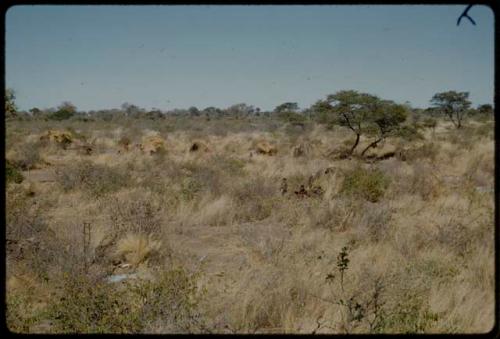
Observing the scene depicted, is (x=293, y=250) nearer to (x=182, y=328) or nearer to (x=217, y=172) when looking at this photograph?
Answer: (x=182, y=328)

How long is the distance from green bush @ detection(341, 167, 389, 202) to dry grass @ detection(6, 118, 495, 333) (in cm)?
3

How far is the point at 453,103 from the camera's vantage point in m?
39.7

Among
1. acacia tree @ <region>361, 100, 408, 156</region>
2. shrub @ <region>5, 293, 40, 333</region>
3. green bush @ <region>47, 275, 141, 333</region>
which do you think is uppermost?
acacia tree @ <region>361, 100, 408, 156</region>

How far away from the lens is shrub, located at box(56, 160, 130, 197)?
10141mm

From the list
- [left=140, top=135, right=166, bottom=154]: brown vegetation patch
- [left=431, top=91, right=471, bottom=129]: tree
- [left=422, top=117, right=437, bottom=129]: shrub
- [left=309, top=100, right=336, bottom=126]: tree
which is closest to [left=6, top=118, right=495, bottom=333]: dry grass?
[left=140, top=135, right=166, bottom=154]: brown vegetation patch

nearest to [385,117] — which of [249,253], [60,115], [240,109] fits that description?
[249,253]

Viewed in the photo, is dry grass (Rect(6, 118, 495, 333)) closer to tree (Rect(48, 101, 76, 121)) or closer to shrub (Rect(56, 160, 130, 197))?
shrub (Rect(56, 160, 130, 197))

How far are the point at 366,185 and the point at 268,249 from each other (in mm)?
4022

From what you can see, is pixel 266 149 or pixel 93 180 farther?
pixel 266 149

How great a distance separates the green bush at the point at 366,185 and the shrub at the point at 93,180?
492cm

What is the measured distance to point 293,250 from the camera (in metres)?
6.01

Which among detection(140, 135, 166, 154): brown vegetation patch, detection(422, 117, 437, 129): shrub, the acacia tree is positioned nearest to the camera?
the acacia tree

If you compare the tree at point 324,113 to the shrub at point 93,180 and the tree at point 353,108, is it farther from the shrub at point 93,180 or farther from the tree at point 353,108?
the shrub at point 93,180

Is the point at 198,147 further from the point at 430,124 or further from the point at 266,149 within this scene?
the point at 430,124
